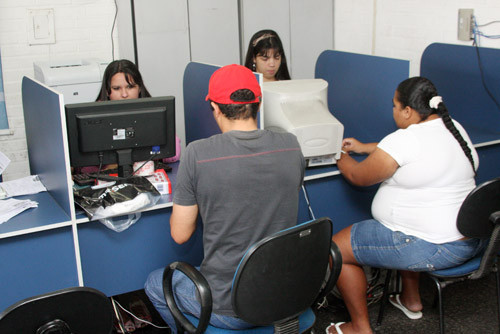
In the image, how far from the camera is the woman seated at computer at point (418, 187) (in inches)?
80.4

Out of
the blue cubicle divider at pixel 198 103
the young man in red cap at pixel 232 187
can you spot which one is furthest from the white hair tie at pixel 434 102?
the blue cubicle divider at pixel 198 103

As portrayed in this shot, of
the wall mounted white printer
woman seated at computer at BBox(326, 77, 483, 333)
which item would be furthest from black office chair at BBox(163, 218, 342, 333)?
the wall mounted white printer

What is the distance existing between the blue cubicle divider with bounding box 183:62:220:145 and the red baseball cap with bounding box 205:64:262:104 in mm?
629

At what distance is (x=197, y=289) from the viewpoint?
5.20 feet

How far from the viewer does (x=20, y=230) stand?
6.11 ft

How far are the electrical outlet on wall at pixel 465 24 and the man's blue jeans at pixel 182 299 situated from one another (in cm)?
206

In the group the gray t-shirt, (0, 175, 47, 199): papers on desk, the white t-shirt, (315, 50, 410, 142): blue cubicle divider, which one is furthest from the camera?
(315, 50, 410, 142): blue cubicle divider

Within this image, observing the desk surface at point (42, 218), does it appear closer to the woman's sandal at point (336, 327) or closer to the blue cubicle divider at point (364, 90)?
the woman's sandal at point (336, 327)

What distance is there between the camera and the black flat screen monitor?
6.70 feet

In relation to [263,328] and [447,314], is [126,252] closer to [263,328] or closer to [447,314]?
[263,328]

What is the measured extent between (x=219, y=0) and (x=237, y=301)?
2.67 m

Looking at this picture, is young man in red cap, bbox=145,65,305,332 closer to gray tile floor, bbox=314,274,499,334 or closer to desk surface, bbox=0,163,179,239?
desk surface, bbox=0,163,179,239

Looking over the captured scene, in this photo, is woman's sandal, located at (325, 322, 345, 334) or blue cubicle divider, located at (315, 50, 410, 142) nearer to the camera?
woman's sandal, located at (325, 322, 345, 334)

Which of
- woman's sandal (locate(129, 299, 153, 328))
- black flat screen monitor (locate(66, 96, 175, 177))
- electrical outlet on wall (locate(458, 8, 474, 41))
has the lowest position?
woman's sandal (locate(129, 299, 153, 328))
